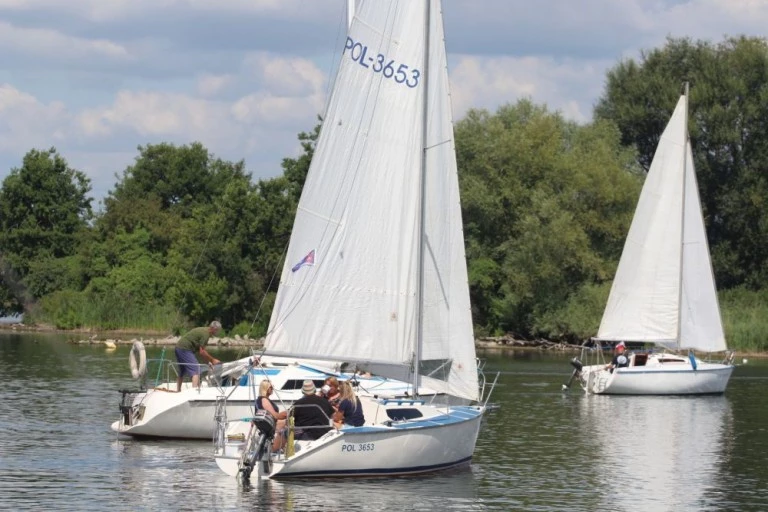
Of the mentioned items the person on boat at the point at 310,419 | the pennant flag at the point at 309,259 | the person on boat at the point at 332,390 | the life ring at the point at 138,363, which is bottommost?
the person on boat at the point at 310,419

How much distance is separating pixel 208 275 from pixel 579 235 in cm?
2408

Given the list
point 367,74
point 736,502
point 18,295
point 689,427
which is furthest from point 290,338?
point 18,295

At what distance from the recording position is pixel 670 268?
185 feet

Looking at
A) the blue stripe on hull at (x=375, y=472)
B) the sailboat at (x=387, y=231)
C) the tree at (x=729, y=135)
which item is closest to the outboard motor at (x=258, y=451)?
the blue stripe on hull at (x=375, y=472)

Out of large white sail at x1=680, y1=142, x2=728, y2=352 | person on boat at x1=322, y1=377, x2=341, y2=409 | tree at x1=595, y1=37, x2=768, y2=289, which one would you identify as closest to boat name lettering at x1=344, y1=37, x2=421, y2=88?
person on boat at x1=322, y1=377, x2=341, y2=409

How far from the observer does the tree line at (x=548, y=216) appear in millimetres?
88188

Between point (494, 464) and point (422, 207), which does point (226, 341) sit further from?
point (422, 207)

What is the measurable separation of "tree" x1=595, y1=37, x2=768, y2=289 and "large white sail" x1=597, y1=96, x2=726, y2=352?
36.6 metres

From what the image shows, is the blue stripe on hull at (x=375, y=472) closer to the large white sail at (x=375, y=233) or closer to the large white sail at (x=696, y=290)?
the large white sail at (x=375, y=233)

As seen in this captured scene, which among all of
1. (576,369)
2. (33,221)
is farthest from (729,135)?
(33,221)

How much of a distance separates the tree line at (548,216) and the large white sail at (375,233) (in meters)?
54.2

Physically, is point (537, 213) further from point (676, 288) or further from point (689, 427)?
point (689, 427)

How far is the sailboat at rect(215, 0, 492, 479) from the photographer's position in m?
29.5

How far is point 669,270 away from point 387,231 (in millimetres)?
28656
